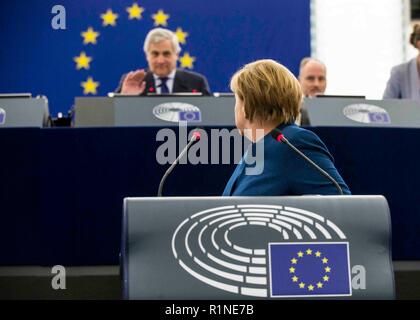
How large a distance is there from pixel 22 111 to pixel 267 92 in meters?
2.02

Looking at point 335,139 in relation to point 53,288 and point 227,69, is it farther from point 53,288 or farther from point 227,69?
point 227,69

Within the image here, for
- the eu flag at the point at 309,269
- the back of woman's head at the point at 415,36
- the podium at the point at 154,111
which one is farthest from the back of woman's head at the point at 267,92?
the back of woman's head at the point at 415,36

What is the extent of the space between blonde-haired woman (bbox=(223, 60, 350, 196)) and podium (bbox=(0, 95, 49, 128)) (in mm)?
1809

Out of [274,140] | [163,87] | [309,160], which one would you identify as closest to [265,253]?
[309,160]

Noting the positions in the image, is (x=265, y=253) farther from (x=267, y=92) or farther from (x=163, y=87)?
(x=163, y=87)

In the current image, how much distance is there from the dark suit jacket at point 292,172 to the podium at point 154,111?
1705mm

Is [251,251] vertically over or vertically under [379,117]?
under

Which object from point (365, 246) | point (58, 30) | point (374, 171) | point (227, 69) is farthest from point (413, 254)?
point (58, 30)

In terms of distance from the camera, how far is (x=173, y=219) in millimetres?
2521

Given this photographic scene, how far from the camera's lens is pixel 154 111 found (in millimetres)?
4922

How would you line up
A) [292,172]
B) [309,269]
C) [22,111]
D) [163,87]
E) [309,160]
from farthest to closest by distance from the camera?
[163,87], [22,111], [292,172], [309,160], [309,269]

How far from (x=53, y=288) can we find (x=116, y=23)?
414 cm

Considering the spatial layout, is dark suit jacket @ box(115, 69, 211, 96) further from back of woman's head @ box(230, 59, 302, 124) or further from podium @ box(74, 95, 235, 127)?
back of woman's head @ box(230, 59, 302, 124)

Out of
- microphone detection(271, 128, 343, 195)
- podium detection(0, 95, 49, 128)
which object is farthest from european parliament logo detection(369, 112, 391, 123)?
microphone detection(271, 128, 343, 195)
